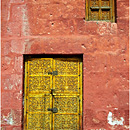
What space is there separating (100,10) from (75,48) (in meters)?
0.79

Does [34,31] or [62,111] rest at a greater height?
[34,31]

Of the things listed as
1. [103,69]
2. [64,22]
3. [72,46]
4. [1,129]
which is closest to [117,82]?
[103,69]

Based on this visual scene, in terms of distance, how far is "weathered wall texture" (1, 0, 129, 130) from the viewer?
306 cm

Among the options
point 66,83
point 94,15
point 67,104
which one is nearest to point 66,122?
point 67,104

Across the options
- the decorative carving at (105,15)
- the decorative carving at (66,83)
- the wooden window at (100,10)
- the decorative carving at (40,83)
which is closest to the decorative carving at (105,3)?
the wooden window at (100,10)

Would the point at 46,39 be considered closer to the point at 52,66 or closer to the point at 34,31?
the point at 34,31

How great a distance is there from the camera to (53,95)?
3186 millimetres

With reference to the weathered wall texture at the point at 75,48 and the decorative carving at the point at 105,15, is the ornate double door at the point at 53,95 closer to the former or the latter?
the weathered wall texture at the point at 75,48

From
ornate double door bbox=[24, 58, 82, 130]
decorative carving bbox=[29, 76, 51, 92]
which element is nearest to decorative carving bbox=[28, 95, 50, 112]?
ornate double door bbox=[24, 58, 82, 130]

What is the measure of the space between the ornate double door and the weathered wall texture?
0.47ft

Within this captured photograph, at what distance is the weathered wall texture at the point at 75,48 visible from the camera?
3057 millimetres

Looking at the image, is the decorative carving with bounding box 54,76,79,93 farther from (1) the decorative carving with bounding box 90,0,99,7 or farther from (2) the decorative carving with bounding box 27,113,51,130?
(1) the decorative carving with bounding box 90,0,99,7

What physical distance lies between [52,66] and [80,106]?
0.78 meters

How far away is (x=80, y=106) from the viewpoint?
10.4 ft
